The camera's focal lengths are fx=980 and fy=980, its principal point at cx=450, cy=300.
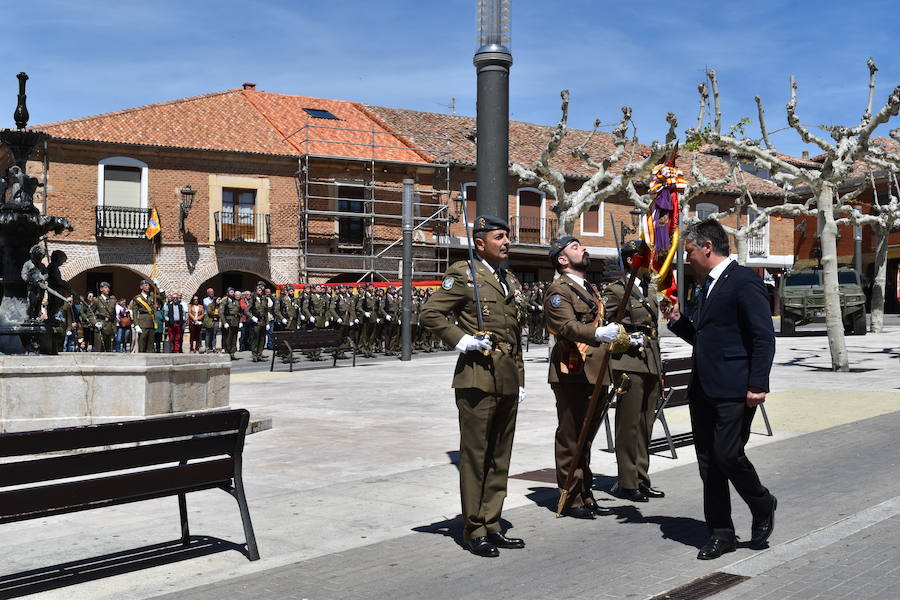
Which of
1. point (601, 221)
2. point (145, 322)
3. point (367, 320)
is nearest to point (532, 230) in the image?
point (601, 221)

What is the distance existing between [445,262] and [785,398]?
26380 millimetres

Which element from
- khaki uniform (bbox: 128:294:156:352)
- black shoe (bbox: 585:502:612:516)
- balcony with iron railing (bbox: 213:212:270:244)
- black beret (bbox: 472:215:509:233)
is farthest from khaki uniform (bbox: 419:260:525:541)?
balcony with iron railing (bbox: 213:212:270:244)

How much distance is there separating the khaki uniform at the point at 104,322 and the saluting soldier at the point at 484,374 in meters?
20.0

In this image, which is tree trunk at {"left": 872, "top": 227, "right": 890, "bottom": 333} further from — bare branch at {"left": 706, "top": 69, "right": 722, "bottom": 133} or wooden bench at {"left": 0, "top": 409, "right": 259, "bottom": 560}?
wooden bench at {"left": 0, "top": 409, "right": 259, "bottom": 560}

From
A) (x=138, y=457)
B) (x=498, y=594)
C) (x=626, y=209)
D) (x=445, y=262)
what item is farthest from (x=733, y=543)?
(x=626, y=209)

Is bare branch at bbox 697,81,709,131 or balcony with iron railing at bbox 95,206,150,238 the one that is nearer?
bare branch at bbox 697,81,709,131

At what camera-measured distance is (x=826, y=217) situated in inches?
707

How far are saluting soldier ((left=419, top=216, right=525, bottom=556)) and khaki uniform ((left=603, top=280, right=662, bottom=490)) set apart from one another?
142 centimetres

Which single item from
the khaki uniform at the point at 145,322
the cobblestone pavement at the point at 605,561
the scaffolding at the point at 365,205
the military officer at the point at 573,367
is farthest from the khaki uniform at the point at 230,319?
Result: the military officer at the point at 573,367

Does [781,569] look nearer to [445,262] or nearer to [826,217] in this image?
[826,217]

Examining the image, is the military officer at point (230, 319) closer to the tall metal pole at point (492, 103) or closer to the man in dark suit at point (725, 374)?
the tall metal pole at point (492, 103)

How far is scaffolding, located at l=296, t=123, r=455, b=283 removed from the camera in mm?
36156

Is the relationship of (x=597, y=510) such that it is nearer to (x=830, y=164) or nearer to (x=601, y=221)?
(x=830, y=164)

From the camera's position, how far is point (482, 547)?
217 inches
